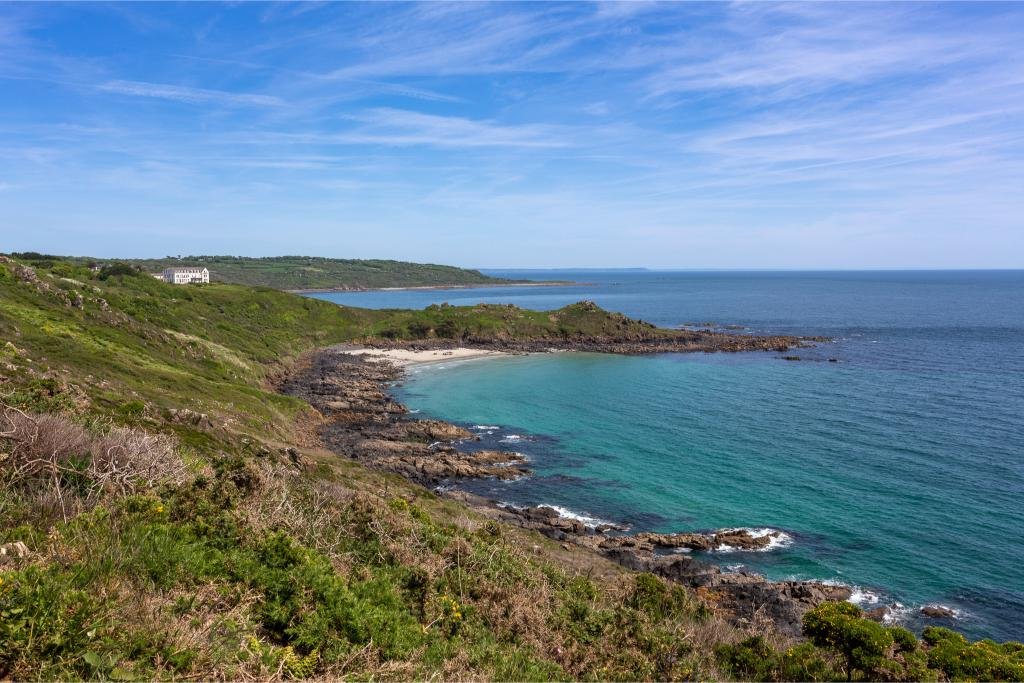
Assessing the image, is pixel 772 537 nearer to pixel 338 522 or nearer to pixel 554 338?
pixel 338 522

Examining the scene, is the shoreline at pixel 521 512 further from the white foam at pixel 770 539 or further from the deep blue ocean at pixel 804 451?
the deep blue ocean at pixel 804 451

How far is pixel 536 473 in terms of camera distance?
41.7 meters

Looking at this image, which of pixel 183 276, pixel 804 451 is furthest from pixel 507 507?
pixel 183 276

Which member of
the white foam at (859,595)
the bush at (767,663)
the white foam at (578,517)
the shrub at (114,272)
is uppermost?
the shrub at (114,272)

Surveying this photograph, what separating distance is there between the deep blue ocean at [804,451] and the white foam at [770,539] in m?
0.34

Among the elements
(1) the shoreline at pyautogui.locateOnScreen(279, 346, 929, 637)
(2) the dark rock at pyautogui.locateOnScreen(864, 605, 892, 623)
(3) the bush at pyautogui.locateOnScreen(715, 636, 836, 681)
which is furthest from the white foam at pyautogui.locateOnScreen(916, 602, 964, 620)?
(3) the bush at pyautogui.locateOnScreen(715, 636, 836, 681)

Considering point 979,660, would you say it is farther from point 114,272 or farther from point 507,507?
point 114,272

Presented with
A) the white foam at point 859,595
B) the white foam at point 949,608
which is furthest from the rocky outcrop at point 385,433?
the white foam at point 949,608

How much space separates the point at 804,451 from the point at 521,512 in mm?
23569

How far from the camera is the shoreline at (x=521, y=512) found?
25.2m

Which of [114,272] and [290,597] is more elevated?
[114,272]

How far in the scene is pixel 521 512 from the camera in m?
34.2

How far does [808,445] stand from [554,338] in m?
64.9

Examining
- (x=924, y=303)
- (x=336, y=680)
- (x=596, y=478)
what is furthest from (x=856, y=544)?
(x=924, y=303)
